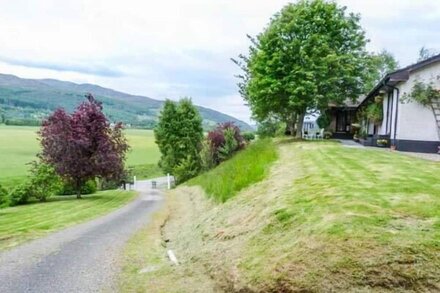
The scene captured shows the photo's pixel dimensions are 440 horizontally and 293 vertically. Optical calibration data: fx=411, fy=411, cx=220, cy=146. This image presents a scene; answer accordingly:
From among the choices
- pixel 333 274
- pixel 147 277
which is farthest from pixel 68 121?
pixel 333 274

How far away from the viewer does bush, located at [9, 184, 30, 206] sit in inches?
A: 991

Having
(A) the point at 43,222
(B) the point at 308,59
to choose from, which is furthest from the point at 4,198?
(B) the point at 308,59

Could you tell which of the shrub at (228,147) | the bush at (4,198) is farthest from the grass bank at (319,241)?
the shrub at (228,147)

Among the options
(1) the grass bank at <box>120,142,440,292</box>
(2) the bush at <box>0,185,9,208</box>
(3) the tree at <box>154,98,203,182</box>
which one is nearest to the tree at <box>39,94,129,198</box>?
(2) the bush at <box>0,185,9,208</box>

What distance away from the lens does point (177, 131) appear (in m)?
47.9

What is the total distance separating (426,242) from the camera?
14.9 feet

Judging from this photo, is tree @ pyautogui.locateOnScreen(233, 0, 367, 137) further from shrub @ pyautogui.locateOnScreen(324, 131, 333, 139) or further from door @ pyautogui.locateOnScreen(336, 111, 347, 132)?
door @ pyautogui.locateOnScreen(336, 111, 347, 132)

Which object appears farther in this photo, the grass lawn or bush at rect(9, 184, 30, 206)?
bush at rect(9, 184, 30, 206)

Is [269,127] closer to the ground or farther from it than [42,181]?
farther from it

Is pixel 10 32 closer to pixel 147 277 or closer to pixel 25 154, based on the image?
pixel 25 154

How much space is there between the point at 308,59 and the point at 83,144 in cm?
1352

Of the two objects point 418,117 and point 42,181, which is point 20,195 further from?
point 418,117

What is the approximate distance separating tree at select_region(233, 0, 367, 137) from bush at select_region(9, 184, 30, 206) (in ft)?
49.9

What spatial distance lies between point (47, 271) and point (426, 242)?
615 centimetres
